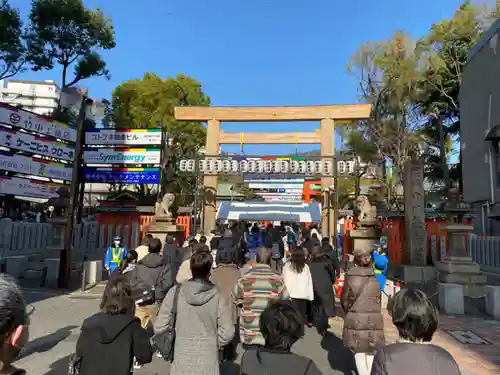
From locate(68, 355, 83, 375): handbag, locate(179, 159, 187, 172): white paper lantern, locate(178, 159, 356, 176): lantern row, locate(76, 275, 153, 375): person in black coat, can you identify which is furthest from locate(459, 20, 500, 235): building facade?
locate(68, 355, 83, 375): handbag

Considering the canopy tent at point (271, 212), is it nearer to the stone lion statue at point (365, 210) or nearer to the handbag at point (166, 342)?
the stone lion statue at point (365, 210)

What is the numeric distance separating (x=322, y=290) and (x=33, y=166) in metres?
12.4

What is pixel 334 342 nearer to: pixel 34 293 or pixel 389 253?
pixel 34 293

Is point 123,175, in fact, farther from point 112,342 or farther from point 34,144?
point 112,342

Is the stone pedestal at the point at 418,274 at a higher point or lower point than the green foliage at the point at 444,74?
lower

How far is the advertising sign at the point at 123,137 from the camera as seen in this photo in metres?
15.9

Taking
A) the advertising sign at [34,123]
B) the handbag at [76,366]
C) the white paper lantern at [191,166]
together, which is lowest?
the handbag at [76,366]

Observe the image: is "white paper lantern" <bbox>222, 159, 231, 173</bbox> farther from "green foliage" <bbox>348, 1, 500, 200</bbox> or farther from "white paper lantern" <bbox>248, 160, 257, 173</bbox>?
"green foliage" <bbox>348, 1, 500, 200</bbox>

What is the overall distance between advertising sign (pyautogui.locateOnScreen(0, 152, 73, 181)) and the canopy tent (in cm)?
663

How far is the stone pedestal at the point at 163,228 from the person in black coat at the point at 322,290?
8.03 m

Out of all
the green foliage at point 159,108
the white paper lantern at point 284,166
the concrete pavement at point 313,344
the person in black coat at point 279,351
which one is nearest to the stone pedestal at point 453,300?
the concrete pavement at point 313,344

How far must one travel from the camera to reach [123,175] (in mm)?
16062

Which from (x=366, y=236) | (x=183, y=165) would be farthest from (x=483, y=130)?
(x=183, y=165)

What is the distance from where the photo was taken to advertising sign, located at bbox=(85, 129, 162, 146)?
52.2ft
